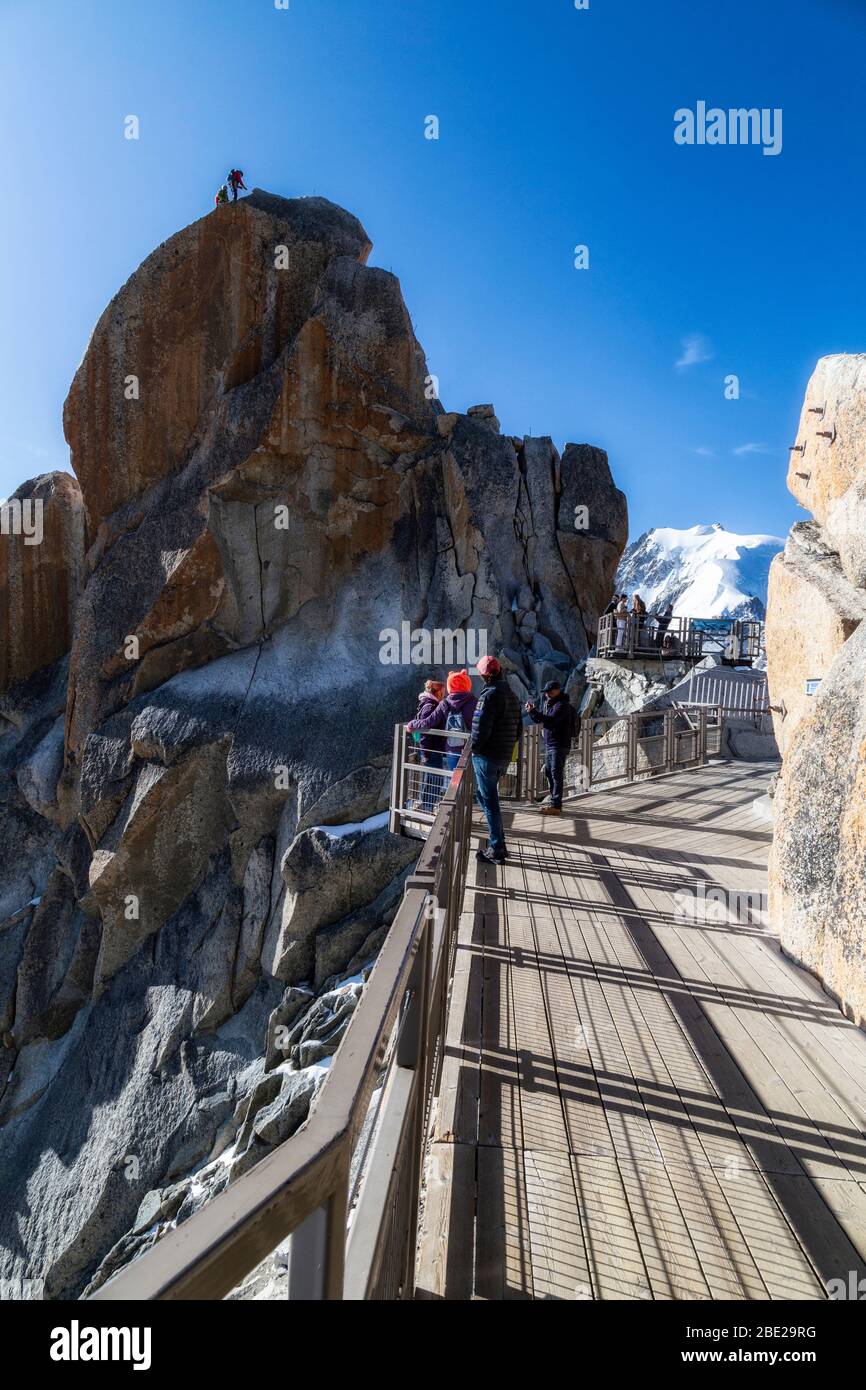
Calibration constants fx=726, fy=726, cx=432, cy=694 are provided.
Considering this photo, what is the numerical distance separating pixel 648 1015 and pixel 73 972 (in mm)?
17428

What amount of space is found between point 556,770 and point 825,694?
4661 millimetres

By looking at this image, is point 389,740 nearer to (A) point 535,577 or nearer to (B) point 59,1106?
(A) point 535,577

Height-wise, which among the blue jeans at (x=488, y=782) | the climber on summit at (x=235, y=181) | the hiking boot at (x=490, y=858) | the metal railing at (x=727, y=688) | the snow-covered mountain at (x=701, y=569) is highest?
the snow-covered mountain at (x=701, y=569)

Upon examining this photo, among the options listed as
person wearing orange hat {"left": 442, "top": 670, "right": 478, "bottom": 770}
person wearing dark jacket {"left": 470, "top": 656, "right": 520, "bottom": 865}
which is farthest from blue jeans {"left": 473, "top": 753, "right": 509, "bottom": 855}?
person wearing orange hat {"left": 442, "top": 670, "right": 478, "bottom": 770}

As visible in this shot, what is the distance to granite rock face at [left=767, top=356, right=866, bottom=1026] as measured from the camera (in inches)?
170

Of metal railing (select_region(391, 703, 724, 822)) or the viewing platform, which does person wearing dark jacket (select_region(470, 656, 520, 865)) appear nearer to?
the viewing platform

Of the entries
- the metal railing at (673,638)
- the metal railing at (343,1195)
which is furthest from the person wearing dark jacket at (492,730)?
the metal railing at (673,638)

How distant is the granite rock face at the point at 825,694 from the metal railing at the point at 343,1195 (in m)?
3.05

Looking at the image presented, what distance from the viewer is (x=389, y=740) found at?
52.6 feet

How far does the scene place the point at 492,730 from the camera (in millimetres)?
6504

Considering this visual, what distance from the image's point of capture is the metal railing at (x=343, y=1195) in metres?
0.94

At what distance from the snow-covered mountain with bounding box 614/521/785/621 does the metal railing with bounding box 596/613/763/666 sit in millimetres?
53711

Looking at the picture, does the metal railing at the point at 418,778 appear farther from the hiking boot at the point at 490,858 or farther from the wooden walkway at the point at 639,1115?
the wooden walkway at the point at 639,1115

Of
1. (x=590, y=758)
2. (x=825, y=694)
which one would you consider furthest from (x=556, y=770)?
(x=825, y=694)
